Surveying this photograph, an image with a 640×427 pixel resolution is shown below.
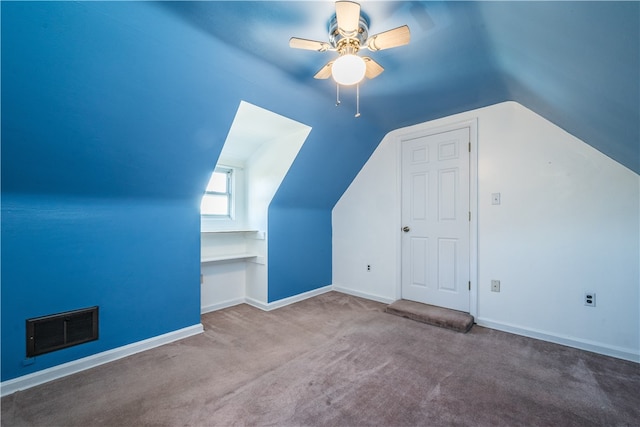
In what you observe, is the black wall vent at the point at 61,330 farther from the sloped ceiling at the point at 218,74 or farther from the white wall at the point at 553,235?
the white wall at the point at 553,235

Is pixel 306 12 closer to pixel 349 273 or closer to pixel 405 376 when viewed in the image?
pixel 405 376

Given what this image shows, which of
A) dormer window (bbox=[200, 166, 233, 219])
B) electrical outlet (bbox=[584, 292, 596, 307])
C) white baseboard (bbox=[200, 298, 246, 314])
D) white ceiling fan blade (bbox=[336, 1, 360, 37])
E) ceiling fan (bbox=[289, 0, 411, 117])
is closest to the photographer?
white ceiling fan blade (bbox=[336, 1, 360, 37])

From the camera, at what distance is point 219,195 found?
3529 mm

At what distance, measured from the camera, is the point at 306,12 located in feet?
4.96

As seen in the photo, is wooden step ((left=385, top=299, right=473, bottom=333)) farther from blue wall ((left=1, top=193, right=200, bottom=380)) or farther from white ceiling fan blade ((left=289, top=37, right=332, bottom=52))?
white ceiling fan blade ((left=289, top=37, right=332, bottom=52))

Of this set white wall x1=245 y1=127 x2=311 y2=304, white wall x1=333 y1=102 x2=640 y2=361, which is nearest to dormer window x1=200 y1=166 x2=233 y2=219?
white wall x1=245 y1=127 x2=311 y2=304

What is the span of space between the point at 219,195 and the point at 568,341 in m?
3.99

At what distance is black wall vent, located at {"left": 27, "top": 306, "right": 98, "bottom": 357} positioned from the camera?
1.89 metres

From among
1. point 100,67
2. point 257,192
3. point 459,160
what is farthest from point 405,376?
point 100,67

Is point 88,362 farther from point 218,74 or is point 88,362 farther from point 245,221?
point 218,74

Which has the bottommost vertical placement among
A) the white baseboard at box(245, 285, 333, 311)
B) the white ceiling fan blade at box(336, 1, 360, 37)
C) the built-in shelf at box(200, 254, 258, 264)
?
the white baseboard at box(245, 285, 333, 311)

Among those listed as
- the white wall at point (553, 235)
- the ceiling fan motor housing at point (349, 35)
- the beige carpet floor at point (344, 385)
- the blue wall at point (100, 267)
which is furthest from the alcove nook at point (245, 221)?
the white wall at point (553, 235)

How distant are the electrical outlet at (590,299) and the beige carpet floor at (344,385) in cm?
43

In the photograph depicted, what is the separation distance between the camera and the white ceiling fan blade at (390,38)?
1.41 metres
